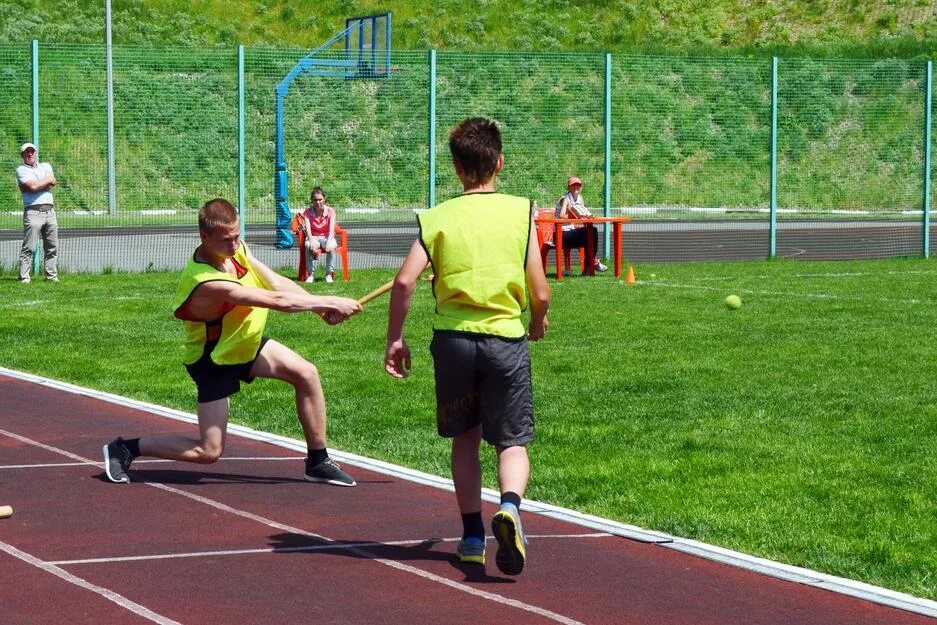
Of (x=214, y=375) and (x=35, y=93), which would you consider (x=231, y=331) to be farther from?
(x=35, y=93)

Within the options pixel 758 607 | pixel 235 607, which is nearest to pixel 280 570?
pixel 235 607

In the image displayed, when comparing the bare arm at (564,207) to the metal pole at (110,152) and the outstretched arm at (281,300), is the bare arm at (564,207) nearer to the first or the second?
the metal pole at (110,152)

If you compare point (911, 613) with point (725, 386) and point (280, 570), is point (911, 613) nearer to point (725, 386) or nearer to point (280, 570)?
point (280, 570)

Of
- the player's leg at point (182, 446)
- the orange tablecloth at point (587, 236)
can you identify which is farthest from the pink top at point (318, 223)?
the player's leg at point (182, 446)

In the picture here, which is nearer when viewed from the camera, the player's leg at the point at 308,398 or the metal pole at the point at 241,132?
the player's leg at the point at 308,398

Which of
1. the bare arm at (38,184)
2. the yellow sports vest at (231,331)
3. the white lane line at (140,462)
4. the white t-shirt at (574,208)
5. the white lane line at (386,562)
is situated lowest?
the white lane line at (386,562)

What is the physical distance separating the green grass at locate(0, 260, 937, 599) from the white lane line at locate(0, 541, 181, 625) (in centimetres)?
255

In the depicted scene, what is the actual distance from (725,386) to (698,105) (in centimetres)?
1771

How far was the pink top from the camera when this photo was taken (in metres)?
21.1

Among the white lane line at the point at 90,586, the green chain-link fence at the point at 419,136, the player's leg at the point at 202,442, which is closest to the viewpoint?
the white lane line at the point at 90,586

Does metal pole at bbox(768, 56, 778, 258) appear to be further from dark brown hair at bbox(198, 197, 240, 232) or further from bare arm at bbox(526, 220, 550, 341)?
bare arm at bbox(526, 220, 550, 341)

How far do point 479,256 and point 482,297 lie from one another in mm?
163

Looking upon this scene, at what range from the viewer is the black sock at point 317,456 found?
8234 millimetres

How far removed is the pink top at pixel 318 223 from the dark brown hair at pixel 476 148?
1495 cm
